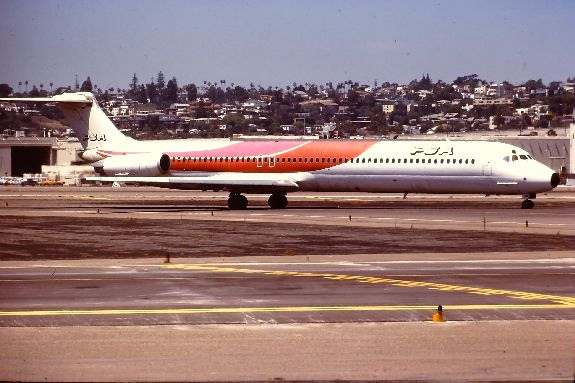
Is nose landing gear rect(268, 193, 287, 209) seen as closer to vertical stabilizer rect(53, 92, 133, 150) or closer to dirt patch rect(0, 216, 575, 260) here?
vertical stabilizer rect(53, 92, 133, 150)

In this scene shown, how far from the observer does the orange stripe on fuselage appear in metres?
56.4

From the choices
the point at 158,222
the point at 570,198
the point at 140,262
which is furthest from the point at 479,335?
A: the point at 570,198

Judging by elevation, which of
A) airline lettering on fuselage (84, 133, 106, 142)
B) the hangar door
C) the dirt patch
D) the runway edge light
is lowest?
the hangar door

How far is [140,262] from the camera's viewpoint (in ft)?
101

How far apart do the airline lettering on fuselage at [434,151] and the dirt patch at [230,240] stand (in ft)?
41.1

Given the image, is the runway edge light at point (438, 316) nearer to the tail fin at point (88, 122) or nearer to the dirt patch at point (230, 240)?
the dirt patch at point (230, 240)

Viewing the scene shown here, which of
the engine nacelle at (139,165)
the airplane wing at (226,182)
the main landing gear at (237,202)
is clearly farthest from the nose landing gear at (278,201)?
the engine nacelle at (139,165)

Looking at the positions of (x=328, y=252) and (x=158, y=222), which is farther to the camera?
(x=158, y=222)

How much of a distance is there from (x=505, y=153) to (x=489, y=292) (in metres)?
31.4

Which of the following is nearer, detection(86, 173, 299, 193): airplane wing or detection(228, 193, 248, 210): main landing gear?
detection(86, 173, 299, 193): airplane wing

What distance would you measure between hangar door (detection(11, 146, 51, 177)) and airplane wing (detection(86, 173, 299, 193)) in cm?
8696

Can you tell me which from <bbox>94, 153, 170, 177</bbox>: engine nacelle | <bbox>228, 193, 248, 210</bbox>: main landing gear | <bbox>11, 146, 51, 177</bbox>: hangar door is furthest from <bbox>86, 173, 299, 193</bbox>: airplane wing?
<bbox>11, 146, 51, 177</bbox>: hangar door

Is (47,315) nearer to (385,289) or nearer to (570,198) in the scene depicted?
(385,289)

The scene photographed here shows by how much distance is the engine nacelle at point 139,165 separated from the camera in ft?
185
